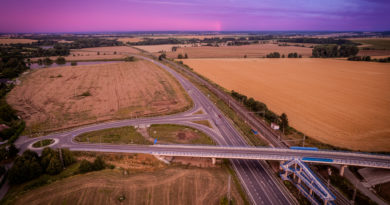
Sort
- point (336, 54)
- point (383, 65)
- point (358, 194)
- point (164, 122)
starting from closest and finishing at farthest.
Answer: point (358, 194)
point (164, 122)
point (383, 65)
point (336, 54)

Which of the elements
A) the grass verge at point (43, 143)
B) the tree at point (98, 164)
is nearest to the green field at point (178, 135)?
the tree at point (98, 164)

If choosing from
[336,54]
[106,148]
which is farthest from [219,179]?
[336,54]

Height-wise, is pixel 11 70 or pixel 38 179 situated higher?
pixel 11 70

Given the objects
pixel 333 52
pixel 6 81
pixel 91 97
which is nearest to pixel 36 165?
pixel 91 97

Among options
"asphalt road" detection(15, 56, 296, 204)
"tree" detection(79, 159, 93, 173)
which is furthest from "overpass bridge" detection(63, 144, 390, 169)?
"tree" detection(79, 159, 93, 173)

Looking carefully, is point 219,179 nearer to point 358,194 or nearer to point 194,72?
point 358,194

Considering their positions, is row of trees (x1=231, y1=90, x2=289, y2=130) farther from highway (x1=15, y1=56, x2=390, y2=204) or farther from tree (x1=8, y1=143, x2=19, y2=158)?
tree (x1=8, y1=143, x2=19, y2=158)

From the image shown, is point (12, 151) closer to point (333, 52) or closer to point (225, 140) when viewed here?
point (225, 140)
